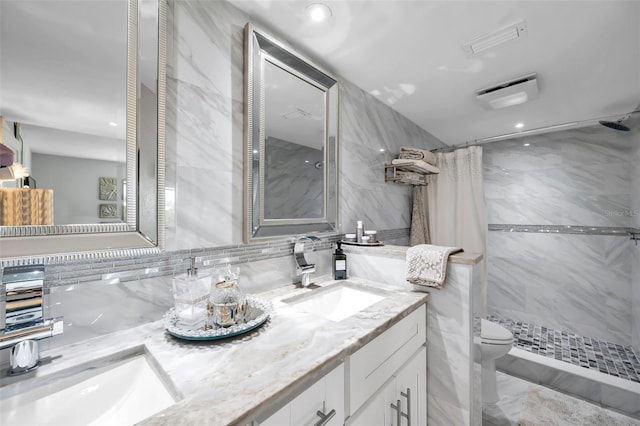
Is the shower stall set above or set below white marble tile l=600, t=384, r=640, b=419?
above

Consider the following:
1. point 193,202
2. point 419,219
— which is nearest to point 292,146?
point 193,202

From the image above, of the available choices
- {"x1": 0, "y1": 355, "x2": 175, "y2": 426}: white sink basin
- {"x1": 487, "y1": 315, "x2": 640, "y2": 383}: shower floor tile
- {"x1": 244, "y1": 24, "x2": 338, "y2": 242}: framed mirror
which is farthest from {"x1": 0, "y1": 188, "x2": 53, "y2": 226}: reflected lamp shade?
{"x1": 487, "y1": 315, "x2": 640, "y2": 383}: shower floor tile

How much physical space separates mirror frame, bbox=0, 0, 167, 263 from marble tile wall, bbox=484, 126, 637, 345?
3450mm

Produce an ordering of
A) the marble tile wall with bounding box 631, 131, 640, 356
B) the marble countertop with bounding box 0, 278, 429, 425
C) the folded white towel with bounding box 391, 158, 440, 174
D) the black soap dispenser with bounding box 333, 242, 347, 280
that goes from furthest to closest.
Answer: the marble tile wall with bounding box 631, 131, 640, 356 < the folded white towel with bounding box 391, 158, 440, 174 < the black soap dispenser with bounding box 333, 242, 347, 280 < the marble countertop with bounding box 0, 278, 429, 425

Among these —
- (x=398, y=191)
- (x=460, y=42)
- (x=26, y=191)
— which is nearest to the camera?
(x=26, y=191)

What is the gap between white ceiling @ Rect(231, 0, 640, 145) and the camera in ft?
3.87

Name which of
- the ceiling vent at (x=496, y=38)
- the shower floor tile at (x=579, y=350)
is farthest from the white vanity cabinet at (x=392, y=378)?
the shower floor tile at (x=579, y=350)

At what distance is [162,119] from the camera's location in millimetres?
914

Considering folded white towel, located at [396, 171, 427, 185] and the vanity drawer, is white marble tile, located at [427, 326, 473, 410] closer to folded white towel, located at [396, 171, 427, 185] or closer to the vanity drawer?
the vanity drawer

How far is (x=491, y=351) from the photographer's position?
Answer: 168 centimetres

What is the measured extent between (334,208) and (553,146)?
2793 millimetres

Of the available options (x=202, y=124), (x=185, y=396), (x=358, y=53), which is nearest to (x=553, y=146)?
(x=358, y=53)

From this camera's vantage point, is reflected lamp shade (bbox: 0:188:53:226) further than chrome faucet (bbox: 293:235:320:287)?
No

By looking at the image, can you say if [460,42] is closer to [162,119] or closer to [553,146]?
[162,119]
